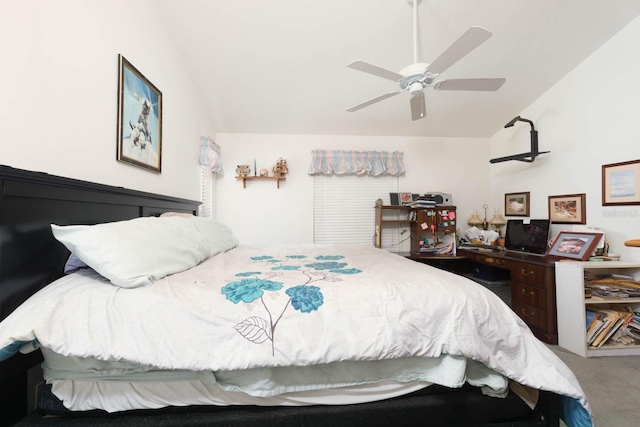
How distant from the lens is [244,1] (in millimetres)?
2035

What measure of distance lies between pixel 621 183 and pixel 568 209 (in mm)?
531

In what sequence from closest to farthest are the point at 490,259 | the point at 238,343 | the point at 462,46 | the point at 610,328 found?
the point at 238,343, the point at 462,46, the point at 610,328, the point at 490,259

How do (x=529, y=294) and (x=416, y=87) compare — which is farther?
(x=529, y=294)

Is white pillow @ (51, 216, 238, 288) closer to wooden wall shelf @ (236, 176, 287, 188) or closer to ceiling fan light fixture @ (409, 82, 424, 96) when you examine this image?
ceiling fan light fixture @ (409, 82, 424, 96)

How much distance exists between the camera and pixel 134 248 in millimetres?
1038

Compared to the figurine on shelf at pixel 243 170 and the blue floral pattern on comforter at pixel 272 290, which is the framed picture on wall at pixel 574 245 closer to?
the blue floral pattern on comforter at pixel 272 290

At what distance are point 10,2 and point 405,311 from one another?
6.37ft

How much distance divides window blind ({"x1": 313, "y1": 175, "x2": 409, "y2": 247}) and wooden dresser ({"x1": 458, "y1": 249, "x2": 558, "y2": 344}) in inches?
56.7

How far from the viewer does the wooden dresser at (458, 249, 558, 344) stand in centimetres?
228

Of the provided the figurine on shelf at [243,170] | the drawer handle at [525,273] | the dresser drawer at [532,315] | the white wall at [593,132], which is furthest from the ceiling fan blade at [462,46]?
the figurine on shelf at [243,170]

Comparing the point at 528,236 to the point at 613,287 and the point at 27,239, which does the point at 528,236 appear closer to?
the point at 613,287

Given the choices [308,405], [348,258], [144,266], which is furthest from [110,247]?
[348,258]

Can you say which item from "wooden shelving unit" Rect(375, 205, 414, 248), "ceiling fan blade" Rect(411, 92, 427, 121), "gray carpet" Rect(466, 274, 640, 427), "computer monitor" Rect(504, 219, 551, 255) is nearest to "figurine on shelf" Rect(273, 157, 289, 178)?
"wooden shelving unit" Rect(375, 205, 414, 248)

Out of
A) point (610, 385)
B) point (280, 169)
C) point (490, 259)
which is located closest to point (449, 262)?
point (490, 259)
